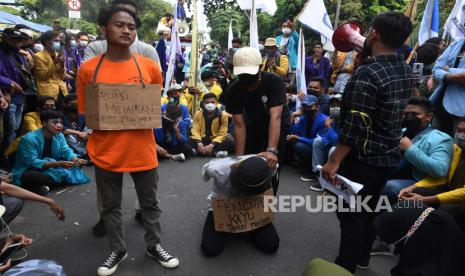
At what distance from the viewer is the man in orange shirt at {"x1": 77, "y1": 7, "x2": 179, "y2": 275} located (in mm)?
2432

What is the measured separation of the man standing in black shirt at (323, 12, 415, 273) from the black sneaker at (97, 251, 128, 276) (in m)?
1.68

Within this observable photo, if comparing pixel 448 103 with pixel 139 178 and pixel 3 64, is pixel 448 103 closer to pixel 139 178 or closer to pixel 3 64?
pixel 139 178

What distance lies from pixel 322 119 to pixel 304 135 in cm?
49

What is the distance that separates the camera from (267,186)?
2953mm

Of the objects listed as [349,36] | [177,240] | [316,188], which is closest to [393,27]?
[349,36]

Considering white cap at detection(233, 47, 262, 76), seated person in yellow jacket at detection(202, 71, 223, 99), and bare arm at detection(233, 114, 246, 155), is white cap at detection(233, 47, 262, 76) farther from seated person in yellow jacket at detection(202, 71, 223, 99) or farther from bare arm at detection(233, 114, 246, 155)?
seated person in yellow jacket at detection(202, 71, 223, 99)

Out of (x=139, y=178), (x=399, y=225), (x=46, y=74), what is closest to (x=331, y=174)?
(x=399, y=225)

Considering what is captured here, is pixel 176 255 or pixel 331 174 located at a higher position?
pixel 331 174

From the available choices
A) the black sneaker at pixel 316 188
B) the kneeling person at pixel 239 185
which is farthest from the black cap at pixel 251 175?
the black sneaker at pixel 316 188

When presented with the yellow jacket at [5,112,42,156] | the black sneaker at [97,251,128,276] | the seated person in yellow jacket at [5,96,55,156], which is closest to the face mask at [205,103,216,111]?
the seated person in yellow jacket at [5,96,55,156]

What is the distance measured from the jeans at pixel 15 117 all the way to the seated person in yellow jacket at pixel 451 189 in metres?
4.82

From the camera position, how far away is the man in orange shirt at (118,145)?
2.43 m

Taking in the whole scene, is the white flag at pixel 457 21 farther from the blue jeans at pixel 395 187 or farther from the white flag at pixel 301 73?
the blue jeans at pixel 395 187

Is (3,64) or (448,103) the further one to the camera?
(3,64)
